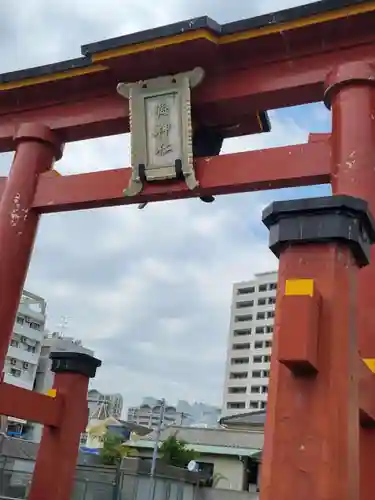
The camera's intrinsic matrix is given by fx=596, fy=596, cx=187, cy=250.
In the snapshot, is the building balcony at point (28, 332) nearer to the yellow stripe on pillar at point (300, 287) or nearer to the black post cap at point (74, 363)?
the black post cap at point (74, 363)

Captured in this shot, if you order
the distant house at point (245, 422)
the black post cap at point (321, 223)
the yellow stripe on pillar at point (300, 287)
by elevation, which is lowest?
the yellow stripe on pillar at point (300, 287)

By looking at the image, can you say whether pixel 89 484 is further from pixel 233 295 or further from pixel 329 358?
pixel 233 295

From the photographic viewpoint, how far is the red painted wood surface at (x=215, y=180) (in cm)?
482

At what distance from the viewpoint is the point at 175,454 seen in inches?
1000

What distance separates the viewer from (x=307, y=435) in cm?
229

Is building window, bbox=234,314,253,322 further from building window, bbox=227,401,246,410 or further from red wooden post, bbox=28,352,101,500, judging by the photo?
red wooden post, bbox=28,352,101,500

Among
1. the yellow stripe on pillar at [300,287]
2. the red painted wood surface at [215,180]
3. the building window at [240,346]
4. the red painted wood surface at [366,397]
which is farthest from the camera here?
the building window at [240,346]

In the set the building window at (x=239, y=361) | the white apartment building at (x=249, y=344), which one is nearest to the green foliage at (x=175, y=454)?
the white apartment building at (x=249, y=344)

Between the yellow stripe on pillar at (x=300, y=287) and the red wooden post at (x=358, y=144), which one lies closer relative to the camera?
the yellow stripe on pillar at (x=300, y=287)

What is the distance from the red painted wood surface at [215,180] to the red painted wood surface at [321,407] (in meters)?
2.35

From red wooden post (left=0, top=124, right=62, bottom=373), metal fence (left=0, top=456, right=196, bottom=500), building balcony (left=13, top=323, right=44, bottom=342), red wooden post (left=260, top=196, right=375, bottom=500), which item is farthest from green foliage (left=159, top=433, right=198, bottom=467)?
red wooden post (left=260, top=196, right=375, bottom=500)

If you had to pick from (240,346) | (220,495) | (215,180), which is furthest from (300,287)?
(240,346)

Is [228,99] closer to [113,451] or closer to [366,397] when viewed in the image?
[366,397]

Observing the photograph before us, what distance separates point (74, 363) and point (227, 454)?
2122 centimetres
